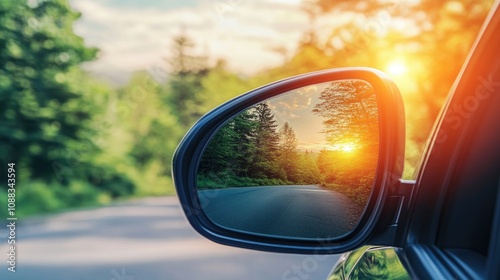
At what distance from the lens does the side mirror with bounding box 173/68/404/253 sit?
1239 millimetres

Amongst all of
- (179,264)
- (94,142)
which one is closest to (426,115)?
(179,264)

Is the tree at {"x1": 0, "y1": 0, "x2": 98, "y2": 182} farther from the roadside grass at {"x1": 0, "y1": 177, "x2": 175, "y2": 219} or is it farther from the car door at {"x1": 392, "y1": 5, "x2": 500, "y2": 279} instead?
the car door at {"x1": 392, "y1": 5, "x2": 500, "y2": 279}

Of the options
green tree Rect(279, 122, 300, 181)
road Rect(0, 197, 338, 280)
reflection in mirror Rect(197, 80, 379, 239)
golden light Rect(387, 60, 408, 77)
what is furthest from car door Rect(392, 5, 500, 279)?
golden light Rect(387, 60, 408, 77)

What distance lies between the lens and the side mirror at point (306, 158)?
1.24m

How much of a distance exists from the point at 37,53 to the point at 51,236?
335 cm

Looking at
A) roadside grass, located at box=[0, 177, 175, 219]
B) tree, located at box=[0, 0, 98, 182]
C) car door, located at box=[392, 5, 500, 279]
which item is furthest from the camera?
tree, located at box=[0, 0, 98, 182]

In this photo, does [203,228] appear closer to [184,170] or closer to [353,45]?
[184,170]

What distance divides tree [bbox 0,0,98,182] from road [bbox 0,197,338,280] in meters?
1.20

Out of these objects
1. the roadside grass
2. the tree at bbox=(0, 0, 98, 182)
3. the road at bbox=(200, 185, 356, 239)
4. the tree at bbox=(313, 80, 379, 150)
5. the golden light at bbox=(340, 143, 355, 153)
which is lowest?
the road at bbox=(200, 185, 356, 239)

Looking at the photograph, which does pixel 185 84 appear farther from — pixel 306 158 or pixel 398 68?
pixel 306 158

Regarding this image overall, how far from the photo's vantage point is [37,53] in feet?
31.1

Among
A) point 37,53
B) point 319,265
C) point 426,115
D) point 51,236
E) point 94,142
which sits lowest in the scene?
point 319,265

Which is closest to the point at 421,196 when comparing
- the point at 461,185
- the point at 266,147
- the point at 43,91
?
the point at 461,185

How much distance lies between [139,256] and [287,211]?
5.14 metres
